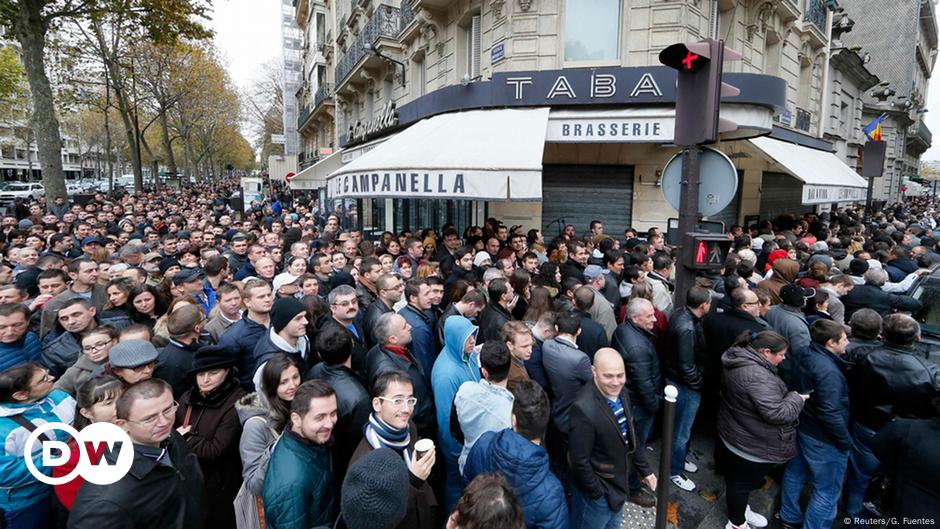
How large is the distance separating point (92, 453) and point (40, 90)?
1730cm

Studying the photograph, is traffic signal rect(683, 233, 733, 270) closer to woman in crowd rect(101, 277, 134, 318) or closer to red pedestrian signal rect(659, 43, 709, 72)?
red pedestrian signal rect(659, 43, 709, 72)

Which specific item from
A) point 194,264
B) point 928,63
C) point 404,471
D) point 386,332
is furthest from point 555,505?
point 928,63

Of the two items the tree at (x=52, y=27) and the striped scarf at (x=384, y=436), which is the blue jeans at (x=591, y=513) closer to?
A: the striped scarf at (x=384, y=436)

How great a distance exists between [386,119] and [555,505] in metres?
12.7

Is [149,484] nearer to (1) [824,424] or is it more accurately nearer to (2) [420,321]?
(2) [420,321]

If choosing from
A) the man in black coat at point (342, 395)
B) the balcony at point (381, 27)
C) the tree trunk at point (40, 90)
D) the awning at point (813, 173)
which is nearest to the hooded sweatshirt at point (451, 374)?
the man in black coat at point (342, 395)

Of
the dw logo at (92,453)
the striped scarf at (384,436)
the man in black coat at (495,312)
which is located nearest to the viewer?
the dw logo at (92,453)

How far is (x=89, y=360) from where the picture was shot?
346cm

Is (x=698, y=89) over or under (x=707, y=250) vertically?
over

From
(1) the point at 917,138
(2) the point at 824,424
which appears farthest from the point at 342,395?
(1) the point at 917,138

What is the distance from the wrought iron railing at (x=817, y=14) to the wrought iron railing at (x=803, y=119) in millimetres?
2574

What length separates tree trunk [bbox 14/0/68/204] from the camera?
44.1 feet

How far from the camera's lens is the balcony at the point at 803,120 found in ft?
48.9

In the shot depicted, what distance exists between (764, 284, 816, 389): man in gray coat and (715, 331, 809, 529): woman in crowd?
741mm
